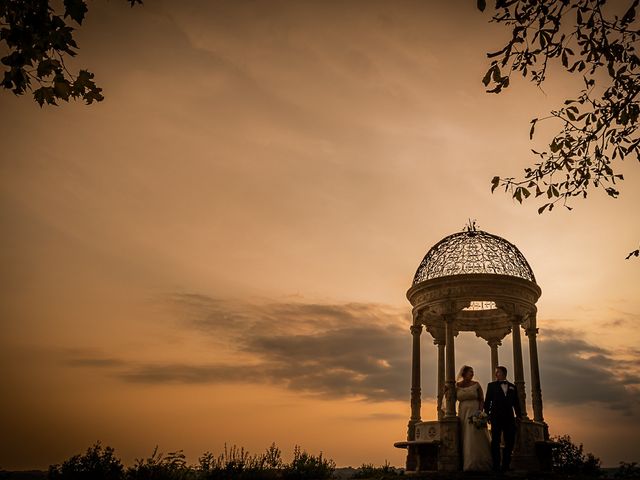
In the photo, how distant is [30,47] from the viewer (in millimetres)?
7059

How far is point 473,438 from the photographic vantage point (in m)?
15.6

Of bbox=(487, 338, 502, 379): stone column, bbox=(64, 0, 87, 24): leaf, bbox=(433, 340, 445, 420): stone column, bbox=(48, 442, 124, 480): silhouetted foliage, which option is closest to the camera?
bbox=(64, 0, 87, 24): leaf

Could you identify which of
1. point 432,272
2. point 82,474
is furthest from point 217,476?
point 432,272

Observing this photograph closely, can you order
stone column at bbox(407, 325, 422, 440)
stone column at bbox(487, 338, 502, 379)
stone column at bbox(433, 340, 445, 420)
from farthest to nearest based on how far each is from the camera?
stone column at bbox(487, 338, 502, 379), stone column at bbox(433, 340, 445, 420), stone column at bbox(407, 325, 422, 440)

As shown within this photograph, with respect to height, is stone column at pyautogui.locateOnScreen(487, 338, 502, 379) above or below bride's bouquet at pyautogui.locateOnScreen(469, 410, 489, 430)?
above

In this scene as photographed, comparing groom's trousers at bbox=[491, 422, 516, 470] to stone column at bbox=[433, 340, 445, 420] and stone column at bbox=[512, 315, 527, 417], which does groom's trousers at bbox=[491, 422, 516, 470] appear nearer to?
stone column at bbox=[512, 315, 527, 417]

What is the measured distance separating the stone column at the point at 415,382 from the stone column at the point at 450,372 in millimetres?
2028

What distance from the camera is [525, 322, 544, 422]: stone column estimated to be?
19062 millimetres

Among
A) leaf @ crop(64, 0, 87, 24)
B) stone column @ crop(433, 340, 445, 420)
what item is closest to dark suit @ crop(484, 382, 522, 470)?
stone column @ crop(433, 340, 445, 420)

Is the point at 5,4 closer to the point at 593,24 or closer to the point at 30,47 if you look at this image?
the point at 30,47

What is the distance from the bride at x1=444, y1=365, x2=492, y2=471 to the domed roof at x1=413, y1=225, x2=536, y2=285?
4684 mm

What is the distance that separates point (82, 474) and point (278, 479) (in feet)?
16.3

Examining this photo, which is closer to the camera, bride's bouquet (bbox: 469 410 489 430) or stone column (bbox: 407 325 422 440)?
bride's bouquet (bbox: 469 410 489 430)

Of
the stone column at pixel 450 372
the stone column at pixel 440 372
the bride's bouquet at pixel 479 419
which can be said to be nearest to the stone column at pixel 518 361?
the stone column at pixel 450 372
